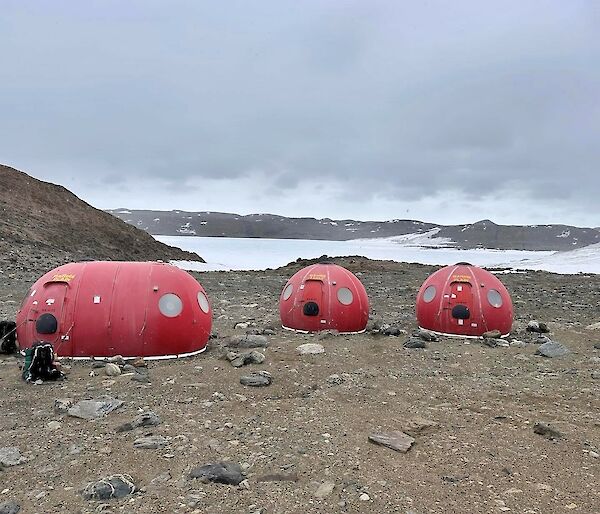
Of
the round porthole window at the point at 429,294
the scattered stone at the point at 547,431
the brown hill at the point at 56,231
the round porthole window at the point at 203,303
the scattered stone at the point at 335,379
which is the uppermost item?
the brown hill at the point at 56,231

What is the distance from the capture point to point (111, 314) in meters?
9.51

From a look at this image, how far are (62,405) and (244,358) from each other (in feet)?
10.4

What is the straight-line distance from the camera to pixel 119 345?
9.60 metres

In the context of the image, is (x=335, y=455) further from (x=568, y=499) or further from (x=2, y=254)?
(x=2, y=254)

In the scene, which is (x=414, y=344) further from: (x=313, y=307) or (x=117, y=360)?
(x=117, y=360)

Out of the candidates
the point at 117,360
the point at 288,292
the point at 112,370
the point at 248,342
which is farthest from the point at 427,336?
the point at 112,370

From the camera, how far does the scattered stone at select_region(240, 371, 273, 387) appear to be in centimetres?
834

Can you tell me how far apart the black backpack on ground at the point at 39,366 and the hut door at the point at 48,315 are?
1.04 meters

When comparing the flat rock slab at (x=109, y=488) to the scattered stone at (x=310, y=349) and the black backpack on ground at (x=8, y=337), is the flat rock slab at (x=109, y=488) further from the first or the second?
the black backpack on ground at (x=8, y=337)

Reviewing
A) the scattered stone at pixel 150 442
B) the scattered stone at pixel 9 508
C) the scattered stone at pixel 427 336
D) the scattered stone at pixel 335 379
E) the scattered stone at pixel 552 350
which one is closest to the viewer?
the scattered stone at pixel 9 508

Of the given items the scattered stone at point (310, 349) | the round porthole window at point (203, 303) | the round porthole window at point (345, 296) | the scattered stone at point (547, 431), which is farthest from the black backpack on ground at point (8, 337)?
the scattered stone at point (547, 431)

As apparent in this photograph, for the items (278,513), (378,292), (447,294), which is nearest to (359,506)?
(278,513)

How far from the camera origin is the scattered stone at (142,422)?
21.2 feet

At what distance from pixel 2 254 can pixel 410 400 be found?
28815mm
